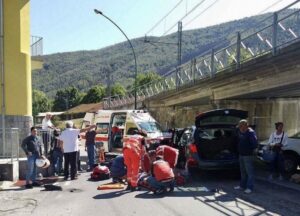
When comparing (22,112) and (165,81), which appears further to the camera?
(165,81)

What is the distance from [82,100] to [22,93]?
3968 inches

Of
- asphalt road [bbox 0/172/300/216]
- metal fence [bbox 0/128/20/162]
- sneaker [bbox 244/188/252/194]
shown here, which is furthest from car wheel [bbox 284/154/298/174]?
metal fence [bbox 0/128/20/162]

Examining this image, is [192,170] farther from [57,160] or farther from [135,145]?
[57,160]

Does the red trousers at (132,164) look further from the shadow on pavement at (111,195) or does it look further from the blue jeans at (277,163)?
the blue jeans at (277,163)

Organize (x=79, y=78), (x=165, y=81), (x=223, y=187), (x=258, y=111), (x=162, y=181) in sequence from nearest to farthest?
(x=162, y=181)
(x=223, y=187)
(x=258, y=111)
(x=165, y=81)
(x=79, y=78)

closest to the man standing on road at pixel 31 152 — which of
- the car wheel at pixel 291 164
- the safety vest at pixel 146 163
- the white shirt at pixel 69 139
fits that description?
the white shirt at pixel 69 139

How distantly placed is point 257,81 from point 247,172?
7.83m

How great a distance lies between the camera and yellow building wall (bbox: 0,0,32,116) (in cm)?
1609

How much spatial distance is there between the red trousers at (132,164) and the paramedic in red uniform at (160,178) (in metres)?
0.53

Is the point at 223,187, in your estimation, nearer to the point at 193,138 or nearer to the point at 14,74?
the point at 193,138

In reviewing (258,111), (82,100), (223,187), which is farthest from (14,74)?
(82,100)

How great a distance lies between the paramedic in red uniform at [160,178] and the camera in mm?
10672

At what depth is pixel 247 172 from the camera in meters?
11.0

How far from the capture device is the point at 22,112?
16.2 m
